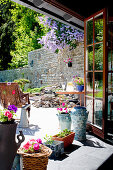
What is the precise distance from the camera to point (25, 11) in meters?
18.0

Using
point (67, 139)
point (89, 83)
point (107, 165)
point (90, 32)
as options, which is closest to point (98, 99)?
point (89, 83)

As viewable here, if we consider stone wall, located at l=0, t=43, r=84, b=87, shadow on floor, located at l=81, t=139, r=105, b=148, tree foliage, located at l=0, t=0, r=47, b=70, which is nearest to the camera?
shadow on floor, located at l=81, t=139, r=105, b=148

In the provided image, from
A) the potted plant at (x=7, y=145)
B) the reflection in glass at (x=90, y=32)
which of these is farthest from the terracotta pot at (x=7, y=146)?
the reflection in glass at (x=90, y=32)

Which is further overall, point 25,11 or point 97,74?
point 25,11

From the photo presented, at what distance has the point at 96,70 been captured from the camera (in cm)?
416

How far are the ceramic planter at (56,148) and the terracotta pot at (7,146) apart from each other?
90 centimetres

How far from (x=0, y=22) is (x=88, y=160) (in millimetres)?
19901

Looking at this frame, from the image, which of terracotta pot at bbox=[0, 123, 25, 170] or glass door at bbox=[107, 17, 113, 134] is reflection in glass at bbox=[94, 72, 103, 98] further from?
terracotta pot at bbox=[0, 123, 25, 170]

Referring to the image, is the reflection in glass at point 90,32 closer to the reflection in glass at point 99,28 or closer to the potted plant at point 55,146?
the reflection in glass at point 99,28

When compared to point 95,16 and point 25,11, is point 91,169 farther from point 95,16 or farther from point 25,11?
point 25,11

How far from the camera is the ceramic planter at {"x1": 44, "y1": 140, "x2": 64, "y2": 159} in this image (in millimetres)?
3047

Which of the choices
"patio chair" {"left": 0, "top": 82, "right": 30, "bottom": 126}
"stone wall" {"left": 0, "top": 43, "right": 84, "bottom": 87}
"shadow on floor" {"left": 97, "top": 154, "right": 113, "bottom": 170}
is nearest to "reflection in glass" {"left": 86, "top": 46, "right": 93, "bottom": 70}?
"patio chair" {"left": 0, "top": 82, "right": 30, "bottom": 126}

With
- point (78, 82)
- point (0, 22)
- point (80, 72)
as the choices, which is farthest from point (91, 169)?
point (0, 22)

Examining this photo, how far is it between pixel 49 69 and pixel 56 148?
7837 millimetres
